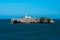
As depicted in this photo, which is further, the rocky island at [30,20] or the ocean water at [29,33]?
the rocky island at [30,20]

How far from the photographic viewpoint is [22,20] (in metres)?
120

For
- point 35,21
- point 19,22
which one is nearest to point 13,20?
point 19,22

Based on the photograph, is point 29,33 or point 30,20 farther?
point 30,20

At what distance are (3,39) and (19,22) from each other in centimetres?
8150

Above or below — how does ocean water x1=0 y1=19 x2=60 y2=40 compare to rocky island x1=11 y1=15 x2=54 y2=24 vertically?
below

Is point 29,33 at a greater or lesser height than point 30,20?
lesser

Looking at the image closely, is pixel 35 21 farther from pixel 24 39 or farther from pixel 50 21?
pixel 24 39

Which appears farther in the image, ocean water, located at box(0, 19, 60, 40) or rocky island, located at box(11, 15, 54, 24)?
rocky island, located at box(11, 15, 54, 24)

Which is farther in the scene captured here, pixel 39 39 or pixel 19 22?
pixel 19 22

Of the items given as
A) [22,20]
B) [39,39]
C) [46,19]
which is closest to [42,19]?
[46,19]

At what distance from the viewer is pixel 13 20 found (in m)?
119

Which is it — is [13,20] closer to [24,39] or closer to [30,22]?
[30,22]

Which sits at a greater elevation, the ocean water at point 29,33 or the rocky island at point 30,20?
the rocky island at point 30,20

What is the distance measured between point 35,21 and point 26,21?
6.13 m
